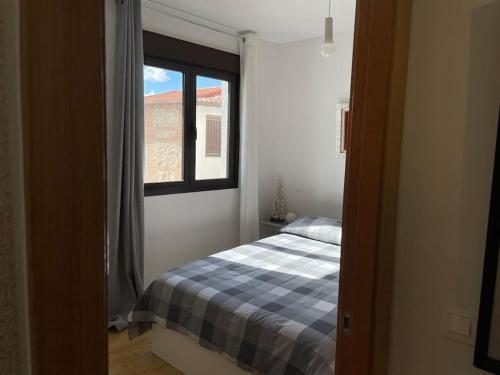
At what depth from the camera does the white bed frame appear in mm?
2177

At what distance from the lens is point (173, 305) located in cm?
238

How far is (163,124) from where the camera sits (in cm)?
347

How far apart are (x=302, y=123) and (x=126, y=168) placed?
7.07 feet

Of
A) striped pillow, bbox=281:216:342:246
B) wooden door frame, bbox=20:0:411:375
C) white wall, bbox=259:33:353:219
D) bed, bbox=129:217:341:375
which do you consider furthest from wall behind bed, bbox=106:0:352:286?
wooden door frame, bbox=20:0:411:375

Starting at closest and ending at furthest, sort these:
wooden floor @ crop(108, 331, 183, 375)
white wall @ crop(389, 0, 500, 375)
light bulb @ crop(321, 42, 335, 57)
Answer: white wall @ crop(389, 0, 500, 375) < wooden floor @ crop(108, 331, 183, 375) < light bulb @ crop(321, 42, 335, 57)

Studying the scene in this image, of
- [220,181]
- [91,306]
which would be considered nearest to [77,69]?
[91,306]

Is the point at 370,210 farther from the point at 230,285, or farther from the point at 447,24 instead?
the point at 230,285

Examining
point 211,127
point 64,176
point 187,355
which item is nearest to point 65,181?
point 64,176

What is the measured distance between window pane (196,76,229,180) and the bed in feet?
4.00

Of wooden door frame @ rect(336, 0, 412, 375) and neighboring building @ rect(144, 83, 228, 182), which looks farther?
neighboring building @ rect(144, 83, 228, 182)

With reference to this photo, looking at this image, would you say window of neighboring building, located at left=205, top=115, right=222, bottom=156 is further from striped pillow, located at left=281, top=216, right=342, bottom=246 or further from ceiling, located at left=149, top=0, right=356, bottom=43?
striped pillow, located at left=281, top=216, right=342, bottom=246

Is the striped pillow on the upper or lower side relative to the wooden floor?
upper

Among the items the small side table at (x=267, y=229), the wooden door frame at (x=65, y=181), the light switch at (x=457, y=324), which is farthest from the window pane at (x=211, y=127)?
the wooden door frame at (x=65, y=181)

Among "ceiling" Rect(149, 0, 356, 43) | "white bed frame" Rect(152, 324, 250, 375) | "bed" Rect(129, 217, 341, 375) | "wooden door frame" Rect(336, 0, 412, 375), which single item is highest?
"ceiling" Rect(149, 0, 356, 43)
